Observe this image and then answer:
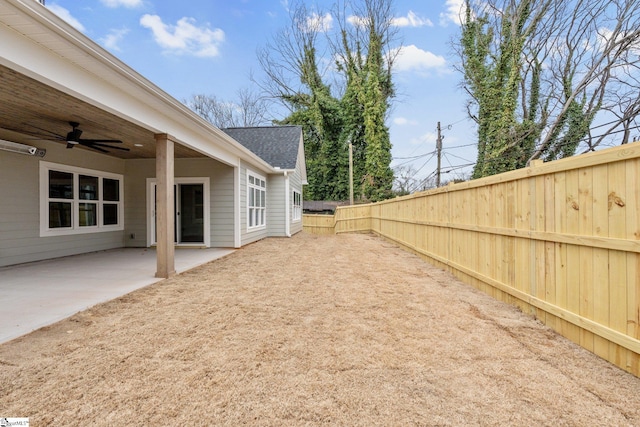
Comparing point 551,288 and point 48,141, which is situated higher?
point 48,141

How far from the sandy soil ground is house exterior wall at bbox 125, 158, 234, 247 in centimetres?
466

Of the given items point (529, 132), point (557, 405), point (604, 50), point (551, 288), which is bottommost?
point (557, 405)

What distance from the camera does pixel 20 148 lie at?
5.74m

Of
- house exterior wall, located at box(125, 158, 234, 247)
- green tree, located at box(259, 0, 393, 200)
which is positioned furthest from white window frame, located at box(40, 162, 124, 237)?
green tree, located at box(259, 0, 393, 200)

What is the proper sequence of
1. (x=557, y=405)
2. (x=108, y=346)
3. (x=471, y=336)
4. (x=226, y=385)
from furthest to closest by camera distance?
(x=471, y=336) < (x=108, y=346) < (x=226, y=385) < (x=557, y=405)

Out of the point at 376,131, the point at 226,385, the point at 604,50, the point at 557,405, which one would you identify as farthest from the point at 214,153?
the point at 604,50

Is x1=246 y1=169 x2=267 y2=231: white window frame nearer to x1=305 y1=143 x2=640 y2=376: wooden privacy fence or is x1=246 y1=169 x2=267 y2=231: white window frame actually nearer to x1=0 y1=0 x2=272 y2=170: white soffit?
x1=0 y1=0 x2=272 y2=170: white soffit

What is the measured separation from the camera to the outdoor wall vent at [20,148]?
214 inches

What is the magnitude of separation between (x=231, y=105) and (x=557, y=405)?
27.6m

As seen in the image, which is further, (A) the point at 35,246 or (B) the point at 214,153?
(B) the point at 214,153

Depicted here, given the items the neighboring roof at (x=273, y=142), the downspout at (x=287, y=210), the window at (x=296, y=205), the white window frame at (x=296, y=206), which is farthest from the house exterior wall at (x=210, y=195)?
the window at (x=296, y=205)

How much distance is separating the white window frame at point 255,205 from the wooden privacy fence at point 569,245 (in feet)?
20.4

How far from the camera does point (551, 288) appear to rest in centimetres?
288

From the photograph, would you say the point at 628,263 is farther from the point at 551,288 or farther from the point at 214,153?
the point at 214,153
